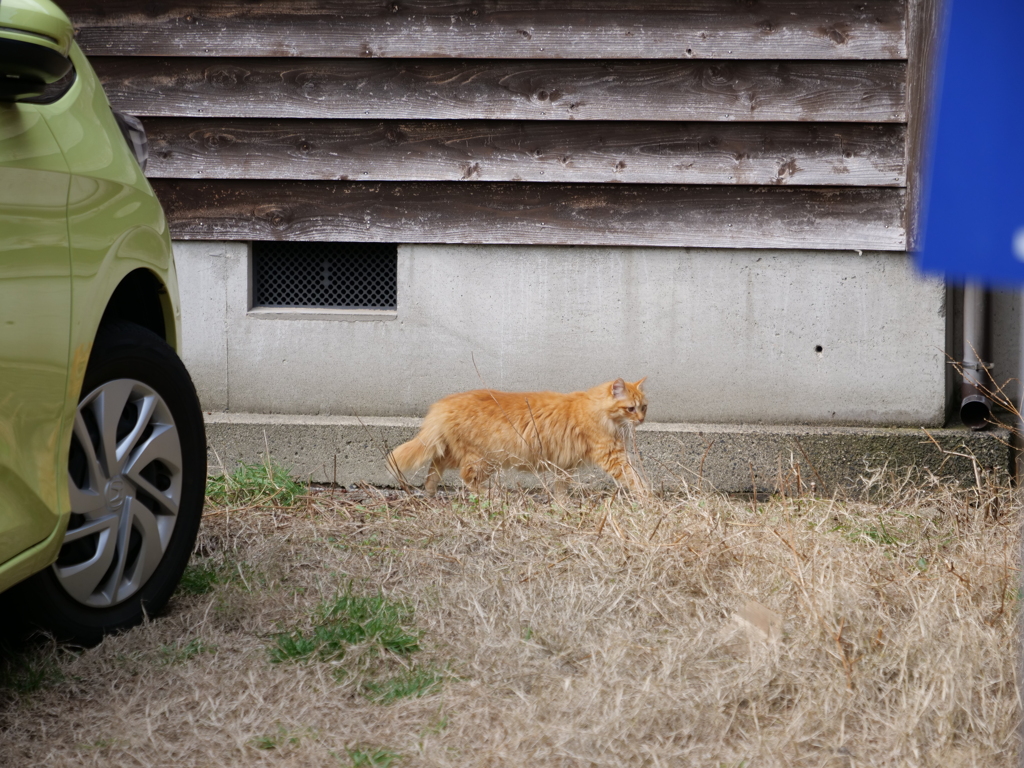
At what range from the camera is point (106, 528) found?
102 inches

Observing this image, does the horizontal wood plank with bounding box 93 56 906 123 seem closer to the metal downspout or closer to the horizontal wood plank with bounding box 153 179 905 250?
the horizontal wood plank with bounding box 153 179 905 250

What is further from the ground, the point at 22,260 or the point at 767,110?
the point at 767,110

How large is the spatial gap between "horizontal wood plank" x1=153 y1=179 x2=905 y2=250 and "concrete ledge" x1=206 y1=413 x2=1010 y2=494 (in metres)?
0.98

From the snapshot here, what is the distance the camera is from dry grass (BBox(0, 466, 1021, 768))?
84.4 inches

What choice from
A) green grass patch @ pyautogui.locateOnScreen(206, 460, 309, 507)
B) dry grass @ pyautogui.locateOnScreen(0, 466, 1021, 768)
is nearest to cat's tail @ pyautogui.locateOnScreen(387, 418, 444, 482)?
green grass patch @ pyautogui.locateOnScreen(206, 460, 309, 507)

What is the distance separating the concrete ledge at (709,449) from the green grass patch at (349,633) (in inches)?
77.6

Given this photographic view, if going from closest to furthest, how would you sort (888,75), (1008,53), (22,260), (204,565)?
(1008,53) → (22,260) → (204,565) → (888,75)

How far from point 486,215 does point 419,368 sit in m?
0.90

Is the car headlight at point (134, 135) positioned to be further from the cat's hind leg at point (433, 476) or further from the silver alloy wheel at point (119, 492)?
the cat's hind leg at point (433, 476)

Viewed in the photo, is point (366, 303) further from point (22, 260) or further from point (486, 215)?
point (22, 260)

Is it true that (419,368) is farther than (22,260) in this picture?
Yes

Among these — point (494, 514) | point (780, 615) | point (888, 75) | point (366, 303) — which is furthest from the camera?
point (366, 303)

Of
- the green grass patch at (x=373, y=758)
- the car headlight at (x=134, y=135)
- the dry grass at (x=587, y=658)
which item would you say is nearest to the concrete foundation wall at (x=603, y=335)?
the dry grass at (x=587, y=658)

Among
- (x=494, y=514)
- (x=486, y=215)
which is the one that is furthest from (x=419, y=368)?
(x=494, y=514)
